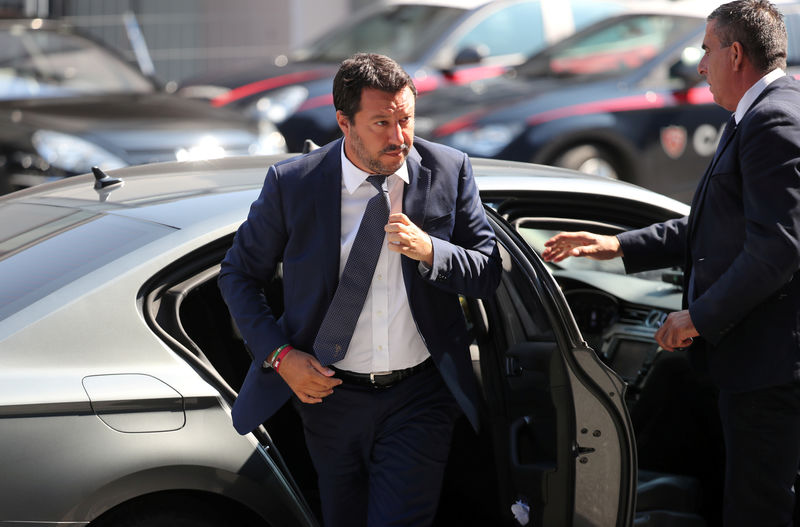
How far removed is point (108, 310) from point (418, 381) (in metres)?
0.74

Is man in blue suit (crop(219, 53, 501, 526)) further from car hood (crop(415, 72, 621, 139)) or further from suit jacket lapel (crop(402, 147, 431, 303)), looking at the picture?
car hood (crop(415, 72, 621, 139))

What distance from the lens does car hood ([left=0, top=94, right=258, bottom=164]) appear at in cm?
684

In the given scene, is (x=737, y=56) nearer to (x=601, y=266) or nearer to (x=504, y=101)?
(x=601, y=266)

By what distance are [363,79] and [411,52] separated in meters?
7.04

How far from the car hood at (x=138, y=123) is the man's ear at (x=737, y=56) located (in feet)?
15.2

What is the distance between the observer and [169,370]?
247cm

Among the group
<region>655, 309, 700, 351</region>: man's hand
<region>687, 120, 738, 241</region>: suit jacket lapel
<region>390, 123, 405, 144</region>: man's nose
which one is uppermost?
<region>390, 123, 405, 144</region>: man's nose

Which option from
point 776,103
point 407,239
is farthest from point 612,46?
point 407,239

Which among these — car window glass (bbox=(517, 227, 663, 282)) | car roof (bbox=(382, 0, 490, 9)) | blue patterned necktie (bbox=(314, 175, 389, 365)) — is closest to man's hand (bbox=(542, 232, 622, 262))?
blue patterned necktie (bbox=(314, 175, 389, 365))

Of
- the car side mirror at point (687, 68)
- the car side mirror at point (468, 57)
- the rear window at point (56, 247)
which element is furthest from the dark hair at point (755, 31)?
the car side mirror at point (468, 57)

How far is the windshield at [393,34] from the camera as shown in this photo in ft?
31.2

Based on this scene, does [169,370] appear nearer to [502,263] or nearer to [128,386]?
[128,386]

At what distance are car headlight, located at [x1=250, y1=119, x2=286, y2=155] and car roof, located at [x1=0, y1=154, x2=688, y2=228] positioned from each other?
399 centimetres

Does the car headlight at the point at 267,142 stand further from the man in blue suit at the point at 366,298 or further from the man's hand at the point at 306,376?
the man's hand at the point at 306,376
